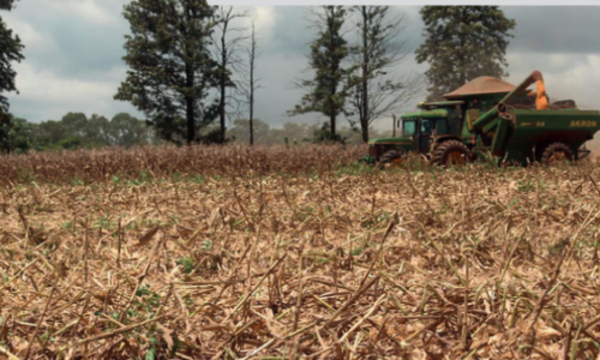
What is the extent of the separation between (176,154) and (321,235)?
12735 mm

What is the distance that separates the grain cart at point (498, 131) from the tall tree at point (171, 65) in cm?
1899

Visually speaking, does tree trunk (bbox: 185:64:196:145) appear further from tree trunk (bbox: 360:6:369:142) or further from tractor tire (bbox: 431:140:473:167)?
tractor tire (bbox: 431:140:473:167)

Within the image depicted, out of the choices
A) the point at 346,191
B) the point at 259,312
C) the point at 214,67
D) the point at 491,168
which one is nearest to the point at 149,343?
the point at 259,312

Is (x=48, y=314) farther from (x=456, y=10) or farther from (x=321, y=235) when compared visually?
(x=456, y=10)

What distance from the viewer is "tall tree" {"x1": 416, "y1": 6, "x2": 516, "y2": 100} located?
3784cm

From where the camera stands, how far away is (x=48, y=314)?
2.02m

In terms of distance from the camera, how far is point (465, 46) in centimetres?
3741

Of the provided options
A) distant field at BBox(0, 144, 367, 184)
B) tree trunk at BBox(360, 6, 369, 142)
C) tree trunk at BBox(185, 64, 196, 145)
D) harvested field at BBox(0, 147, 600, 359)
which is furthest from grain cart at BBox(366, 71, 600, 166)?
tree trunk at BBox(185, 64, 196, 145)

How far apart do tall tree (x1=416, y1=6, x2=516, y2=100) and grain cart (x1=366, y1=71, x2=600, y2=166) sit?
80.4ft

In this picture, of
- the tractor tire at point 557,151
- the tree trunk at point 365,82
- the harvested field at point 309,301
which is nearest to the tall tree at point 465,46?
the tree trunk at point 365,82

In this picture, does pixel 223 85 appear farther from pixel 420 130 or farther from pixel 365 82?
pixel 420 130

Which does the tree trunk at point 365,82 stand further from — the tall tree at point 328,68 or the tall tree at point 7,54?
the tall tree at point 7,54

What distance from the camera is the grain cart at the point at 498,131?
12.2 metres

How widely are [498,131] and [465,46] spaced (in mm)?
27785
